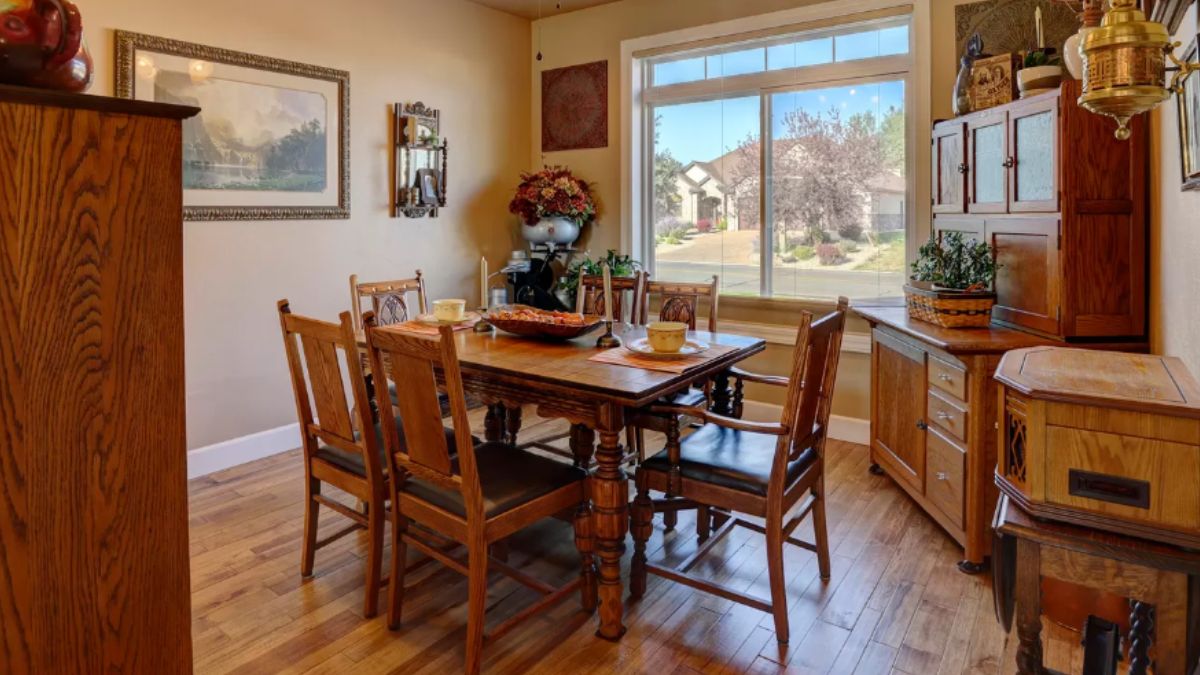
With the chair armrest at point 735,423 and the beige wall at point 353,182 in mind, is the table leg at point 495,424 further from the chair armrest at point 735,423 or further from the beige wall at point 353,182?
the beige wall at point 353,182

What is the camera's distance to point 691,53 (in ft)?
15.8

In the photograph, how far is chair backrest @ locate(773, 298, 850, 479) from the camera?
208 cm

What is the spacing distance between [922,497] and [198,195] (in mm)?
3653

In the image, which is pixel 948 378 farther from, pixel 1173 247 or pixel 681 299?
pixel 681 299

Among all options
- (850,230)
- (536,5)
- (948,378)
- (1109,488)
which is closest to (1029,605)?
(1109,488)

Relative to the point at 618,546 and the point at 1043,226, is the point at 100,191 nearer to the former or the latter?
the point at 618,546

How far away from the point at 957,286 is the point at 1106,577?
6.24ft

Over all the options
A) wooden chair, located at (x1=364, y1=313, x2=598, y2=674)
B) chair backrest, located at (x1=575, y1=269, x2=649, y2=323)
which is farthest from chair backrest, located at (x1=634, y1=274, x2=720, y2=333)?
wooden chair, located at (x1=364, y1=313, x2=598, y2=674)

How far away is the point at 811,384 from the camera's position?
7.37ft

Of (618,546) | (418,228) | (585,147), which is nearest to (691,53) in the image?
(585,147)

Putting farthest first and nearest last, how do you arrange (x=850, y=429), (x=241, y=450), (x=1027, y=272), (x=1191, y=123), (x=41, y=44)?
(x=850, y=429)
(x=241, y=450)
(x=1027, y=272)
(x=1191, y=123)
(x=41, y=44)

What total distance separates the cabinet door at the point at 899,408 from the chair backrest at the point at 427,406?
1.98 m

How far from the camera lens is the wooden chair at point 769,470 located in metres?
2.14

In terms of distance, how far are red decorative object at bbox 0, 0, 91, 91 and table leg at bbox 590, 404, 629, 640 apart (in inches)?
58.5
